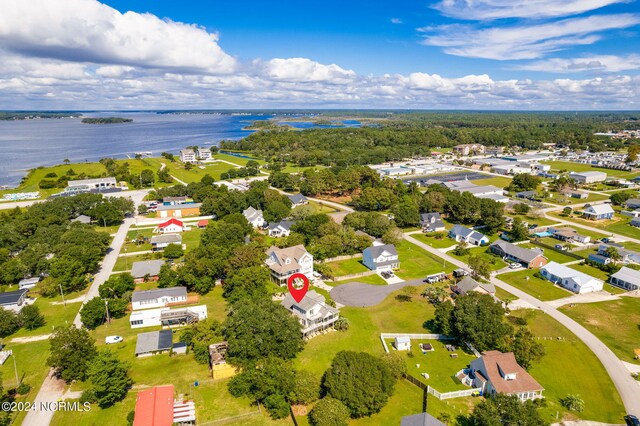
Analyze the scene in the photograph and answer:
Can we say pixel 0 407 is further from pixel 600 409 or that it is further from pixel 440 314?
pixel 600 409

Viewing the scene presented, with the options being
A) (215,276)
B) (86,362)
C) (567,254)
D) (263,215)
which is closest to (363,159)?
(263,215)

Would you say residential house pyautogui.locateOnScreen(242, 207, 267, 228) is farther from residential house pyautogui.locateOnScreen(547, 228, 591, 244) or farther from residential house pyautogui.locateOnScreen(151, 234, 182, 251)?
residential house pyautogui.locateOnScreen(547, 228, 591, 244)

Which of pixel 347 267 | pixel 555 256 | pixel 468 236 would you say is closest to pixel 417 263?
pixel 347 267

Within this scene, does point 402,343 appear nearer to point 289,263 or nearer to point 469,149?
point 289,263

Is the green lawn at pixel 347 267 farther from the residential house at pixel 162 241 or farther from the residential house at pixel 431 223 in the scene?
the residential house at pixel 162 241

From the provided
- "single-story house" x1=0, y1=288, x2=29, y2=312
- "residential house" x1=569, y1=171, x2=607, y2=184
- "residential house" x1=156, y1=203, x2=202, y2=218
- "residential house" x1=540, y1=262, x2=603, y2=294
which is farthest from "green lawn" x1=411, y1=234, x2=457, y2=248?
"residential house" x1=569, y1=171, x2=607, y2=184

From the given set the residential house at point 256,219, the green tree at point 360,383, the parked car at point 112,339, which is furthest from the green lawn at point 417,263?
the parked car at point 112,339
